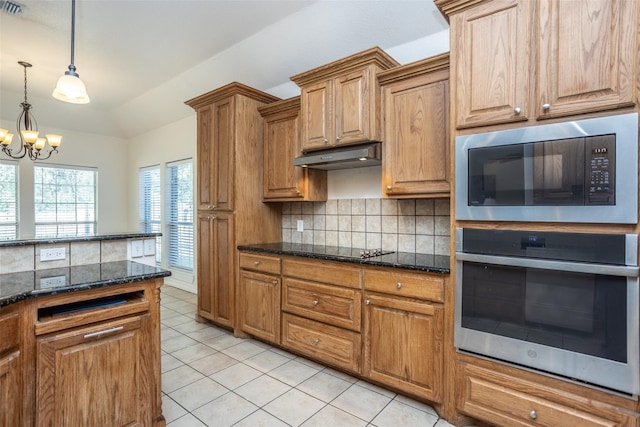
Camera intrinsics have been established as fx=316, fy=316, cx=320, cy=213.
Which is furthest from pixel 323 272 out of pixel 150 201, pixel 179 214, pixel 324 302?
pixel 150 201

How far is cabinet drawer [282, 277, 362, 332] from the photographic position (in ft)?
7.68

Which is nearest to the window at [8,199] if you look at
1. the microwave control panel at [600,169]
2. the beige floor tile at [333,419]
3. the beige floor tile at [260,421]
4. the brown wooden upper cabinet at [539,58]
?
the beige floor tile at [260,421]

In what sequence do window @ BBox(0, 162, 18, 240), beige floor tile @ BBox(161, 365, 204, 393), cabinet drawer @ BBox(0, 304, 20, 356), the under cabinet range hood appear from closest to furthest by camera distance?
1. cabinet drawer @ BBox(0, 304, 20, 356)
2. beige floor tile @ BBox(161, 365, 204, 393)
3. the under cabinet range hood
4. window @ BBox(0, 162, 18, 240)

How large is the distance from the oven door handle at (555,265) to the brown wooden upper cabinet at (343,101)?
114cm

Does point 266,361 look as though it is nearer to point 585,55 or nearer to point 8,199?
point 585,55

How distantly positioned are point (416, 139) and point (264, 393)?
6.90ft

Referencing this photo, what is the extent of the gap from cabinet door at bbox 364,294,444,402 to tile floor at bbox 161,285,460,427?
0.16 meters

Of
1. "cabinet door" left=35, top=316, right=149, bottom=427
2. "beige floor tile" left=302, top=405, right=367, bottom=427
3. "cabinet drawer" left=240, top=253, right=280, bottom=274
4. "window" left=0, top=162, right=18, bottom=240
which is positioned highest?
"window" left=0, top=162, right=18, bottom=240

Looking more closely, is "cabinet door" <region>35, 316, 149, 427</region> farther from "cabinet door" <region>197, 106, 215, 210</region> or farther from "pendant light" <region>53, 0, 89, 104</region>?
"cabinet door" <region>197, 106, 215, 210</region>

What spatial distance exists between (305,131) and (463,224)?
1.56m

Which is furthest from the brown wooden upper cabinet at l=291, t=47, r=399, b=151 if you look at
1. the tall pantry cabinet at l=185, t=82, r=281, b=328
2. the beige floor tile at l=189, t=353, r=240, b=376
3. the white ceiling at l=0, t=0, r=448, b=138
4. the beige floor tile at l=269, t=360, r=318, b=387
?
the beige floor tile at l=189, t=353, r=240, b=376

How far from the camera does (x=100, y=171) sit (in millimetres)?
5895

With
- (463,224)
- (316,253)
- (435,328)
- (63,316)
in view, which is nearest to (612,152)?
(463,224)

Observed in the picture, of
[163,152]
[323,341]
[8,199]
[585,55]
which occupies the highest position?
[163,152]
